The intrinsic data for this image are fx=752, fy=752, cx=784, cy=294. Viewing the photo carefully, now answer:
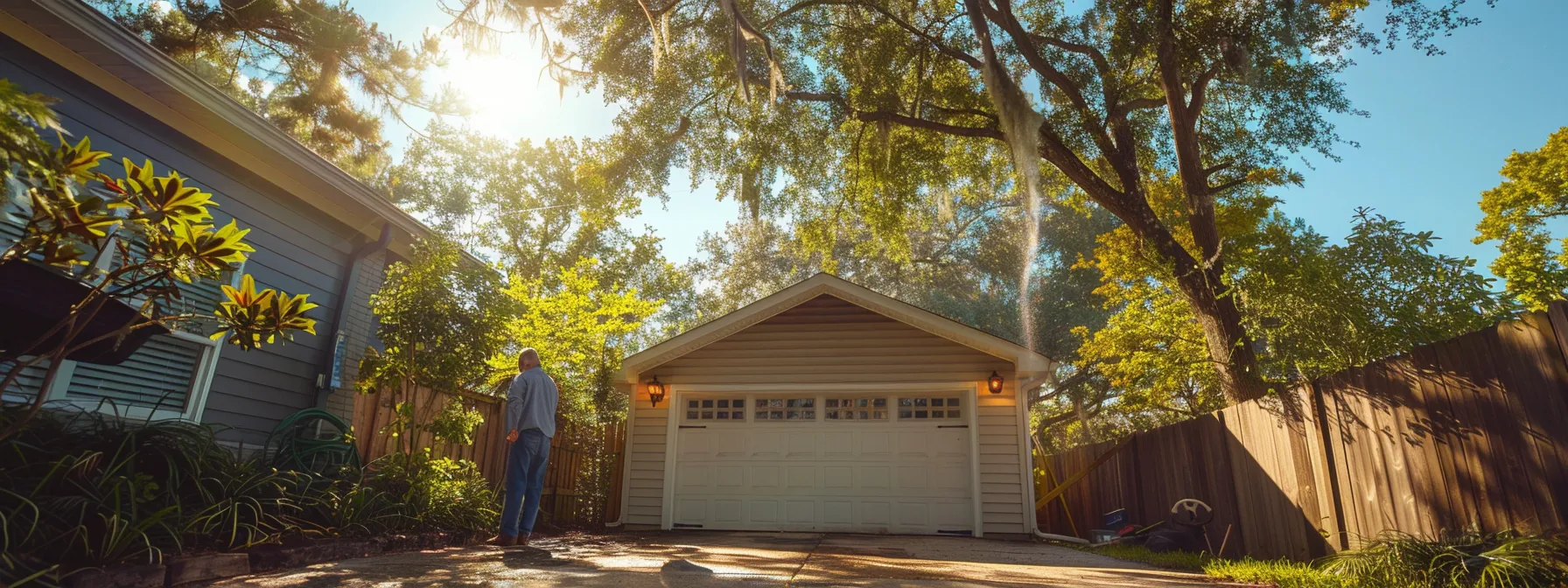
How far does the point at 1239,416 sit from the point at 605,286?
1761cm

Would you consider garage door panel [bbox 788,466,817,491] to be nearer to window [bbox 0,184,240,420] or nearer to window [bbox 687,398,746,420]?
window [bbox 687,398,746,420]

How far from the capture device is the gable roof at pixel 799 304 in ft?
26.9

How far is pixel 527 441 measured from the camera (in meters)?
5.04

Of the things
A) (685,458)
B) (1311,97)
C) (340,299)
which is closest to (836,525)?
(685,458)

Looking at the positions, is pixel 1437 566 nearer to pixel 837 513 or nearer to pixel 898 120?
pixel 837 513

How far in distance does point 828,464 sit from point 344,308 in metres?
5.25

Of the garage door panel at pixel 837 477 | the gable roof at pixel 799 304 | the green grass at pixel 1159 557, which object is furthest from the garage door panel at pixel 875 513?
the green grass at pixel 1159 557

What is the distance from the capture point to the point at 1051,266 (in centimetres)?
1975

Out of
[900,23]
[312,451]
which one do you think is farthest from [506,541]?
[900,23]

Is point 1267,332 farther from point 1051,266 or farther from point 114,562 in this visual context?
point 1051,266

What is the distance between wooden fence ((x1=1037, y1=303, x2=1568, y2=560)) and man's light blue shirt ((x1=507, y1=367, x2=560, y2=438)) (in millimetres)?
4769

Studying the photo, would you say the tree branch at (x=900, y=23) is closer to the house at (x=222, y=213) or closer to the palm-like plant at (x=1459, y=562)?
the house at (x=222, y=213)

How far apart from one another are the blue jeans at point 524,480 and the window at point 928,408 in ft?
15.0

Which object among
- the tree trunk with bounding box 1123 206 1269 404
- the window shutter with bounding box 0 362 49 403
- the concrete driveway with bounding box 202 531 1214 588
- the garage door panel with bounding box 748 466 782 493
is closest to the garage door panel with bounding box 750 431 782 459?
the garage door panel with bounding box 748 466 782 493
